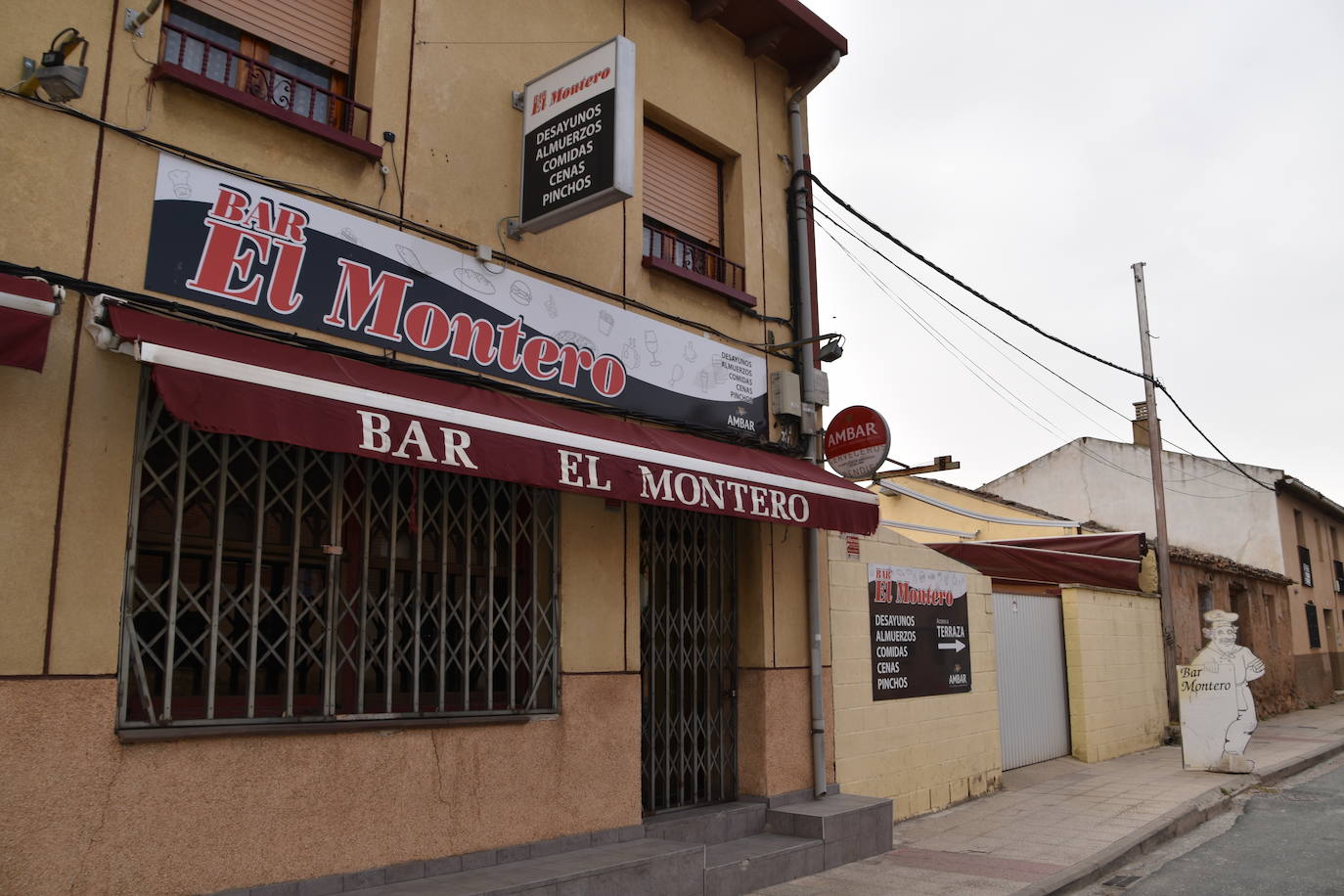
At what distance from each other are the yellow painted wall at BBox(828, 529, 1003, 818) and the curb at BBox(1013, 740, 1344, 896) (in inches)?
78.4

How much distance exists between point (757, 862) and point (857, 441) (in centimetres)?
378

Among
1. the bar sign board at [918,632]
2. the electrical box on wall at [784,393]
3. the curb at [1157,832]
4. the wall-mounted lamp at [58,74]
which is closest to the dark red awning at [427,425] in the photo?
the wall-mounted lamp at [58,74]

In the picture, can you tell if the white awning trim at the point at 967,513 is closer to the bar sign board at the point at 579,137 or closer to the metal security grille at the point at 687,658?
the metal security grille at the point at 687,658

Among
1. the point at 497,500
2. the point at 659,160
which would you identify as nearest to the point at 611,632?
the point at 497,500

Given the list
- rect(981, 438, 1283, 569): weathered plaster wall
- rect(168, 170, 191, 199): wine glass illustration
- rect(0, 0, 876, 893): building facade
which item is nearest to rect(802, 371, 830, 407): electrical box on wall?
rect(0, 0, 876, 893): building facade

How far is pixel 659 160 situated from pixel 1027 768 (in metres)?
8.87

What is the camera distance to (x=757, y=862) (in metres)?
7.41

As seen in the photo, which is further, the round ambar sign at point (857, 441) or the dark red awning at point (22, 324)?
the round ambar sign at point (857, 441)

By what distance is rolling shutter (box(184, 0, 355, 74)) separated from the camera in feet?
19.8

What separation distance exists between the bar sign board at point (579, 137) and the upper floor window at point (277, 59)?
115cm

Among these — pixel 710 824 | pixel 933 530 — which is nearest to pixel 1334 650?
pixel 933 530

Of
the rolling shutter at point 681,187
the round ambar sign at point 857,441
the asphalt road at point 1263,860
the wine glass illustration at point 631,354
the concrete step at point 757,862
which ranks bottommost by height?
the asphalt road at point 1263,860

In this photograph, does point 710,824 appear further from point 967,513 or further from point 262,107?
point 967,513

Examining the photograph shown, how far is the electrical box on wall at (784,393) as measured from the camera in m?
9.38
